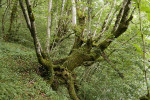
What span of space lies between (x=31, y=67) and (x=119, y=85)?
443 cm

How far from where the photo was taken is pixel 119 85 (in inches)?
221

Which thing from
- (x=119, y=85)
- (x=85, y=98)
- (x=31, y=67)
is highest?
(x=31, y=67)

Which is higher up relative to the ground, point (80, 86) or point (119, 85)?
point (119, 85)

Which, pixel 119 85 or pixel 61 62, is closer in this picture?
pixel 119 85

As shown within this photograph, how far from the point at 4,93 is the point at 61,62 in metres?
3.60

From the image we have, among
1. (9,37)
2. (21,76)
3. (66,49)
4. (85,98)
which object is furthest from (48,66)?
(9,37)

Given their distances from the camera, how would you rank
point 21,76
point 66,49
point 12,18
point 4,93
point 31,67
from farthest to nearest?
point 12,18
point 66,49
point 31,67
point 21,76
point 4,93

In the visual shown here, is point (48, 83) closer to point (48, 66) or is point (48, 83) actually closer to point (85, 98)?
point (48, 66)

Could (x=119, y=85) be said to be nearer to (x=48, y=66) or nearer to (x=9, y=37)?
(x=48, y=66)

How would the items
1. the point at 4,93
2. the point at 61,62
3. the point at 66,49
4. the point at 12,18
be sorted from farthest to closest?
the point at 12,18, the point at 66,49, the point at 61,62, the point at 4,93

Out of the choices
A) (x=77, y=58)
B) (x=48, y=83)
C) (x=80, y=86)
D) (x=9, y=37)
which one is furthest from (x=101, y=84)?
(x=9, y=37)

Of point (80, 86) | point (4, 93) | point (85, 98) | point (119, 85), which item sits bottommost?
point (85, 98)

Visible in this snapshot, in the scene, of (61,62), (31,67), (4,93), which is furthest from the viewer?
(61,62)

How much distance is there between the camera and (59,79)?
6035mm
